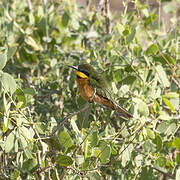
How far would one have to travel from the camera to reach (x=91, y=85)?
6.46ft

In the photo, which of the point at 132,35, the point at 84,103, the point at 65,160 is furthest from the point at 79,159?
the point at 132,35

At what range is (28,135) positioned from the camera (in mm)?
1346

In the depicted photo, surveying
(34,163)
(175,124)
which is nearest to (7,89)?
(34,163)

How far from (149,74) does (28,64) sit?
0.75m

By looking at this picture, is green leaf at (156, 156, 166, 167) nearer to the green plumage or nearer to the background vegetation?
the background vegetation

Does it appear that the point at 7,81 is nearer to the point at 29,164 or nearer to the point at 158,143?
the point at 29,164

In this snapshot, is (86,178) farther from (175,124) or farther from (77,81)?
(77,81)

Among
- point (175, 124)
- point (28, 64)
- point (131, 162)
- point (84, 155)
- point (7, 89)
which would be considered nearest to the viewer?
point (7, 89)

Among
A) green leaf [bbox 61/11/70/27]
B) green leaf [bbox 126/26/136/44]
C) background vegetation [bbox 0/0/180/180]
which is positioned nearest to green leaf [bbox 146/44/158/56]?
background vegetation [bbox 0/0/180/180]

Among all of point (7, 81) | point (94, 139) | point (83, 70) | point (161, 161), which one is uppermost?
point (7, 81)

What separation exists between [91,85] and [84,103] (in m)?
0.12

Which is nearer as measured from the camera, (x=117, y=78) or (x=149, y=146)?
(x=149, y=146)

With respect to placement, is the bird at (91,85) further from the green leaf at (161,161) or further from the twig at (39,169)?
the twig at (39,169)

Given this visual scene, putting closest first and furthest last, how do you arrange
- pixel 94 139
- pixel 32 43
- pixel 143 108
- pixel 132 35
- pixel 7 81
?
pixel 7 81 → pixel 94 139 → pixel 143 108 → pixel 132 35 → pixel 32 43
